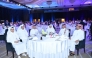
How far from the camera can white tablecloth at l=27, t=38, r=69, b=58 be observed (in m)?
4.91

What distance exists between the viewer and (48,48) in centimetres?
491

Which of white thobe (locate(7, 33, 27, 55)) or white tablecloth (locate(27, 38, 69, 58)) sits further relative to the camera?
white thobe (locate(7, 33, 27, 55))

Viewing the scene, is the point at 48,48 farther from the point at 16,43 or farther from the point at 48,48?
the point at 16,43

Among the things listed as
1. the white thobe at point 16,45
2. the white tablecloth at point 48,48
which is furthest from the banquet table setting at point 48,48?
the white thobe at point 16,45

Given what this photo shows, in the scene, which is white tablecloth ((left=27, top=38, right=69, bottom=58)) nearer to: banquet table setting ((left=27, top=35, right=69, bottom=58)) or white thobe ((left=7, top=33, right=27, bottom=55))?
banquet table setting ((left=27, top=35, right=69, bottom=58))

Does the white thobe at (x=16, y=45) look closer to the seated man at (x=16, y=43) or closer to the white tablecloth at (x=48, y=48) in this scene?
the seated man at (x=16, y=43)

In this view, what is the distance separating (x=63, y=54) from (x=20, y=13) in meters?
20.9

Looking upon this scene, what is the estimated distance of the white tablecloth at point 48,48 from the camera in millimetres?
4914

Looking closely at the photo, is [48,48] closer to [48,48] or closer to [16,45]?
[48,48]

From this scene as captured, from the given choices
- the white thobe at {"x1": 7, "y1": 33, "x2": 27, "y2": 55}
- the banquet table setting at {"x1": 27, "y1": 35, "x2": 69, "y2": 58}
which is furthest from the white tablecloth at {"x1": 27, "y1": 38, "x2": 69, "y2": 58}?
Answer: the white thobe at {"x1": 7, "y1": 33, "x2": 27, "y2": 55}

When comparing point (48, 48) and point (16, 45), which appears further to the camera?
point (16, 45)

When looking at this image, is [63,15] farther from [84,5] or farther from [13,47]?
[13,47]

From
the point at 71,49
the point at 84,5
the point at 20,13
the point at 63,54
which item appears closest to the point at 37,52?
the point at 63,54

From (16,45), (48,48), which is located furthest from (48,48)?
(16,45)
